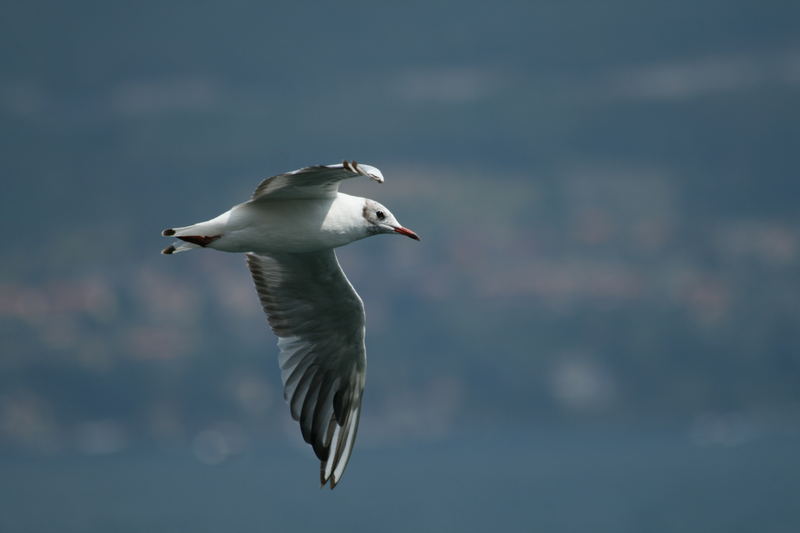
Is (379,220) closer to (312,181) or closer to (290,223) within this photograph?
(290,223)

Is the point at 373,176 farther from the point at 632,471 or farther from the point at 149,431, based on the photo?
the point at 149,431

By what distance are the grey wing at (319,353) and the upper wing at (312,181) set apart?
169 cm

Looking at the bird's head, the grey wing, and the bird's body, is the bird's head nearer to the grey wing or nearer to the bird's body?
the bird's body

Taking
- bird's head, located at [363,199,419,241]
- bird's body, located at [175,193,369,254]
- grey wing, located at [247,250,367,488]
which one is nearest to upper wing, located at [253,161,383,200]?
bird's body, located at [175,193,369,254]

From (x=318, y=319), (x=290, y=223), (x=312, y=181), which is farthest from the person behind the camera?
(x=318, y=319)

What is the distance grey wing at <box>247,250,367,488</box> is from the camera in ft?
42.5

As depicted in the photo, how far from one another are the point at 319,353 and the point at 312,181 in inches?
113

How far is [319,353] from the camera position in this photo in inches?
523

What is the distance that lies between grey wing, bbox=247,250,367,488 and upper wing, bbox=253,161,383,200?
1.69m

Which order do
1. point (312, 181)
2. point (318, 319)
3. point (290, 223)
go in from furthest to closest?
point (318, 319), point (290, 223), point (312, 181)

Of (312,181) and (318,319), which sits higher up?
(312,181)

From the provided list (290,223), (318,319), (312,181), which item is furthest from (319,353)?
(312,181)

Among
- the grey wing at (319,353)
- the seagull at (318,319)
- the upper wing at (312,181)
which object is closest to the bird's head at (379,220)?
the seagull at (318,319)

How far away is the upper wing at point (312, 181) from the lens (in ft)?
31.5
